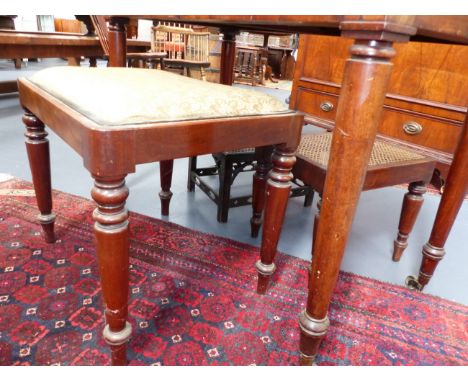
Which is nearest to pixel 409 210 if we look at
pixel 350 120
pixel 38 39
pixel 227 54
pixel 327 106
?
pixel 327 106

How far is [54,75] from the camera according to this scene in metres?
0.90

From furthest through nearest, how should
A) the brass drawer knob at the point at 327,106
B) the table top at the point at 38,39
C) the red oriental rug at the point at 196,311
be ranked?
the table top at the point at 38,39
the brass drawer knob at the point at 327,106
the red oriental rug at the point at 196,311

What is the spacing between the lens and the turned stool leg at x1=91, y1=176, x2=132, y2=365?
635mm

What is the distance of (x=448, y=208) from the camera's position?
3.43ft

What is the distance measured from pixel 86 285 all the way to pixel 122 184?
22.6 inches

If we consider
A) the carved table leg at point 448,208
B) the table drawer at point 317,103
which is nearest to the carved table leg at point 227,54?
the table drawer at point 317,103

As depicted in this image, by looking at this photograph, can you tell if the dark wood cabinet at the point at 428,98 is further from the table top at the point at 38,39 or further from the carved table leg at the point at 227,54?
the table top at the point at 38,39

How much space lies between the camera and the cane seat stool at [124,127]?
0.62 metres

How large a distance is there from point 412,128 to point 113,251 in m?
1.18

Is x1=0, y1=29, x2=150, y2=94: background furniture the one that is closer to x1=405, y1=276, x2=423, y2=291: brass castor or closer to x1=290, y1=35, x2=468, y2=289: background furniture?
x1=290, y1=35, x2=468, y2=289: background furniture

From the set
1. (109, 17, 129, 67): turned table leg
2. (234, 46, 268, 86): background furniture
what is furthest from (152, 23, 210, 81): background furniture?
(109, 17, 129, 67): turned table leg

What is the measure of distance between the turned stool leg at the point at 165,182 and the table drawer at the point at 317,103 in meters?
0.76

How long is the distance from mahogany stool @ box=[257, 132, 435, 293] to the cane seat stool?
7.1 inches

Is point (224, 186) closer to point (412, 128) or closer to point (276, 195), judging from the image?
point (276, 195)
